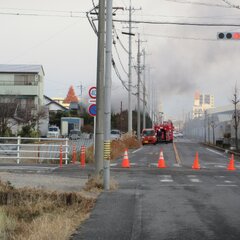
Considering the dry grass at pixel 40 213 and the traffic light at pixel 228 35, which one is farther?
the traffic light at pixel 228 35

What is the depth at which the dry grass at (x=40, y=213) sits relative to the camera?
310 inches

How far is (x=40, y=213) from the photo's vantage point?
10.2m

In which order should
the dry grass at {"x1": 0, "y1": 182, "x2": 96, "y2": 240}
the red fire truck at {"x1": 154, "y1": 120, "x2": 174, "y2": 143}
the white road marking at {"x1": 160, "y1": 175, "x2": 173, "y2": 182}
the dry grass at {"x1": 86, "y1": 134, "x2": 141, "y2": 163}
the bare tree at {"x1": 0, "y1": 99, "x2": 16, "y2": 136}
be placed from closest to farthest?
the dry grass at {"x1": 0, "y1": 182, "x2": 96, "y2": 240}
the white road marking at {"x1": 160, "y1": 175, "x2": 173, "y2": 182}
the dry grass at {"x1": 86, "y1": 134, "x2": 141, "y2": 163}
the bare tree at {"x1": 0, "y1": 99, "x2": 16, "y2": 136}
the red fire truck at {"x1": 154, "y1": 120, "x2": 174, "y2": 143}

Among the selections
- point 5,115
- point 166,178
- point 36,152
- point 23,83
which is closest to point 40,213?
point 166,178

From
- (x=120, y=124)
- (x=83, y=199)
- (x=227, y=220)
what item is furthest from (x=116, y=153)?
(x=120, y=124)

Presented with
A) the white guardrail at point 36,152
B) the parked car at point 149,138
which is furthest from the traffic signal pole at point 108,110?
the parked car at point 149,138

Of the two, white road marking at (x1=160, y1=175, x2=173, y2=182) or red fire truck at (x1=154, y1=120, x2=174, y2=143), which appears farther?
red fire truck at (x1=154, y1=120, x2=174, y2=143)

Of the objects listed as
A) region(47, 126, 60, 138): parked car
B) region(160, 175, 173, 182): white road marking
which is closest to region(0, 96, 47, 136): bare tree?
region(47, 126, 60, 138): parked car

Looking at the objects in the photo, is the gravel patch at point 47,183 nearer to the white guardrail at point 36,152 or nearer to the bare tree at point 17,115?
the white guardrail at point 36,152

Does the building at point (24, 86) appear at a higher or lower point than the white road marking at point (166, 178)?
higher

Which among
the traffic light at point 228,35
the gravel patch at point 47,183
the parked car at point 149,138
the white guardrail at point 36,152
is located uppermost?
the traffic light at point 228,35

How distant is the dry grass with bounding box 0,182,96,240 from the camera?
788 cm

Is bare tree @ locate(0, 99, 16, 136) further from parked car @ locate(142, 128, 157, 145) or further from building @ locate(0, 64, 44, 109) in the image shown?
parked car @ locate(142, 128, 157, 145)

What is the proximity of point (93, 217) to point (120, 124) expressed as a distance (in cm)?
9430
